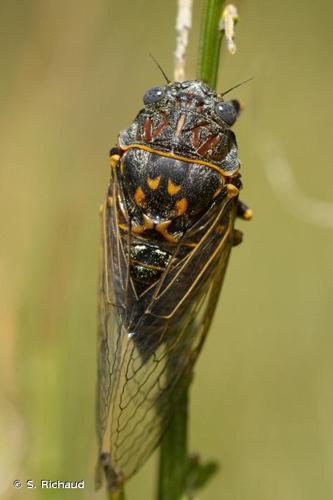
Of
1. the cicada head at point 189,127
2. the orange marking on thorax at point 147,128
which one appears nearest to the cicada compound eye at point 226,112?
the cicada head at point 189,127

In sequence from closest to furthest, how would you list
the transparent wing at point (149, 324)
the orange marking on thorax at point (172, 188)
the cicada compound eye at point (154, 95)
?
the transparent wing at point (149, 324) < the orange marking on thorax at point (172, 188) < the cicada compound eye at point (154, 95)

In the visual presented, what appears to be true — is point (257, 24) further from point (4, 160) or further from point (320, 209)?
point (4, 160)

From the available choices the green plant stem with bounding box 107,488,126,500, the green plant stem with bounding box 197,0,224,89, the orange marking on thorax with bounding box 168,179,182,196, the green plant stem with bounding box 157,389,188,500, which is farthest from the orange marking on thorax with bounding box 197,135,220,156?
the green plant stem with bounding box 107,488,126,500

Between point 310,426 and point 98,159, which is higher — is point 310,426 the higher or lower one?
the lower one

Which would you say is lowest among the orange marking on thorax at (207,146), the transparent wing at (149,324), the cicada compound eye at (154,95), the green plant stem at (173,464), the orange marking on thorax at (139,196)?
the green plant stem at (173,464)

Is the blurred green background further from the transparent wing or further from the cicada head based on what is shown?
the cicada head

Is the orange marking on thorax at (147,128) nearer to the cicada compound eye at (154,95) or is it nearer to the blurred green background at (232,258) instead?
the cicada compound eye at (154,95)

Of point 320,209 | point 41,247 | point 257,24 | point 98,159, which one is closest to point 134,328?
point 41,247
